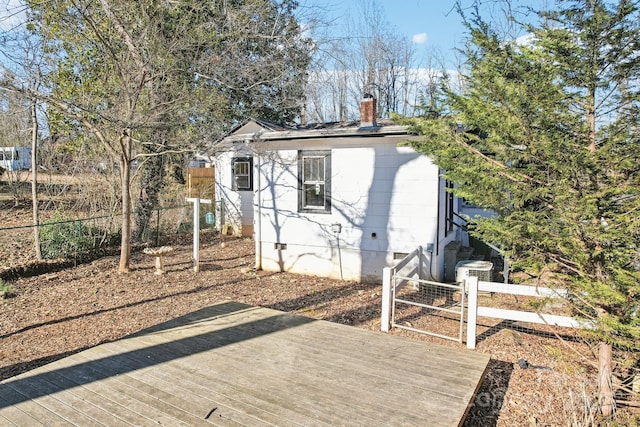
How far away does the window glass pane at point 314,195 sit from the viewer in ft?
30.9

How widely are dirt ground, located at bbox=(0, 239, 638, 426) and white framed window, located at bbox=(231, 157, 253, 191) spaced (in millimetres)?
4104

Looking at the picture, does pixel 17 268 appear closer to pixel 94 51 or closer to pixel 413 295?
pixel 94 51

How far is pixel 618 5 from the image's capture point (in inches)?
131

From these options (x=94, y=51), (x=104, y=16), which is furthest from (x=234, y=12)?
(x=94, y=51)

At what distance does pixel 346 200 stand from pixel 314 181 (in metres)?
0.90

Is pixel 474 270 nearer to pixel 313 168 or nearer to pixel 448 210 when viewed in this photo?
pixel 448 210

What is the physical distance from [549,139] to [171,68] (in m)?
7.58

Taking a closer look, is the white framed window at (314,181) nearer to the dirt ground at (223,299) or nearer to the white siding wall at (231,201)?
the dirt ground at (223,299)

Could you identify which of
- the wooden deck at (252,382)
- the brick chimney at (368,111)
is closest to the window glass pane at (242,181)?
the brick chimney at (368,111)

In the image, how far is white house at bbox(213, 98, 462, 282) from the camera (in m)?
8.38

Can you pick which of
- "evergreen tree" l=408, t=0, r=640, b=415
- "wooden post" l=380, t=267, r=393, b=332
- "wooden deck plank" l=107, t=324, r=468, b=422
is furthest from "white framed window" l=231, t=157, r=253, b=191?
"evergreen tree" l=408, t=0, r=640, b=415

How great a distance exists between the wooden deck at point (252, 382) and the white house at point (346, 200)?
11.6 ft

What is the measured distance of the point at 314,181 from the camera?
9.42 meters

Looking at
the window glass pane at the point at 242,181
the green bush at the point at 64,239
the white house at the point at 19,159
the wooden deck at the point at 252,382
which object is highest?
the white house at the point at 19,159
